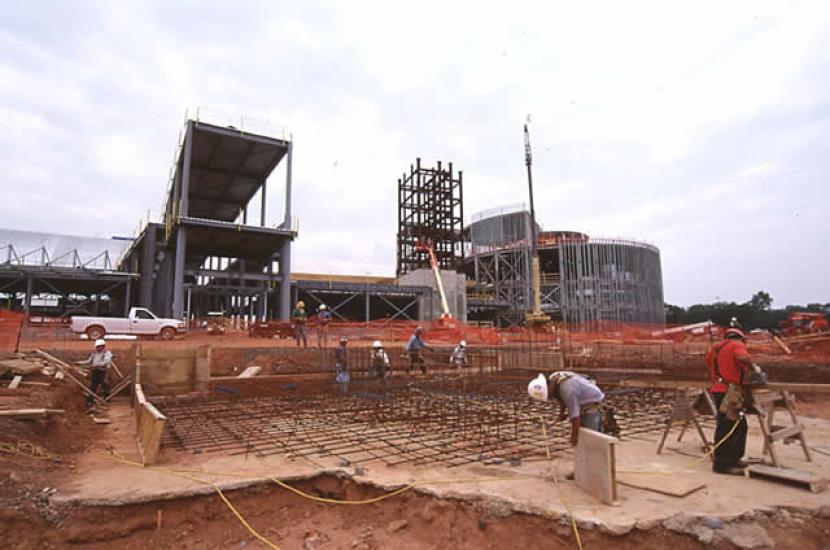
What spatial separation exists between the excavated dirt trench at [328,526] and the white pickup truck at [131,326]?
17410mm

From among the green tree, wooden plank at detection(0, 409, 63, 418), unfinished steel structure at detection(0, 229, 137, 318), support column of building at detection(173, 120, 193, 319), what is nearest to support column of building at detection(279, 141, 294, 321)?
support column of building at detection(173, 120, 193, 319)

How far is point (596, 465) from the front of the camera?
4.60 meters

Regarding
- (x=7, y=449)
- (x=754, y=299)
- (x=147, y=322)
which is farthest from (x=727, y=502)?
(x=754, y=299)

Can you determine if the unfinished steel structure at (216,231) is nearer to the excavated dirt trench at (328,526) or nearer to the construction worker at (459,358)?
the construction worker at (459,358)

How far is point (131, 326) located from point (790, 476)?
21.4 metres

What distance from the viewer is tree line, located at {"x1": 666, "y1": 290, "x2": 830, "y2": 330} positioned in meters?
61.6

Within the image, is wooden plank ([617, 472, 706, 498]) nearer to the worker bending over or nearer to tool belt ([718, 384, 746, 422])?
the worker bending over

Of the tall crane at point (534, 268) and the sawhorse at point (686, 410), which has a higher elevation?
the tall crane at point (534, 268)

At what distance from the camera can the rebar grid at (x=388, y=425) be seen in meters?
6.47

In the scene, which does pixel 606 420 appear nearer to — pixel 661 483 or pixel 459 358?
pixel 661 483

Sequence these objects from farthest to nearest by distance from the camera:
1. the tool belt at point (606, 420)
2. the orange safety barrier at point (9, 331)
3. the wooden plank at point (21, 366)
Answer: the orange safety barrier at point (9, 331) → the wooden plank at point (21, 366) → the tool belt at point (606, 420)

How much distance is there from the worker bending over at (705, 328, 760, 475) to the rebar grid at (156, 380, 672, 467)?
6.08 feet

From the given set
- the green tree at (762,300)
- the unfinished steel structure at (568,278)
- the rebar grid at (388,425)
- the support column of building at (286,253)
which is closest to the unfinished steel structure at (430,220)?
the unfinished steel structure at (568,278)

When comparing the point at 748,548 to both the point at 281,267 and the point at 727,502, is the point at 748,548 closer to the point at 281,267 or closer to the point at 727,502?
Answer: the point at 727,502
